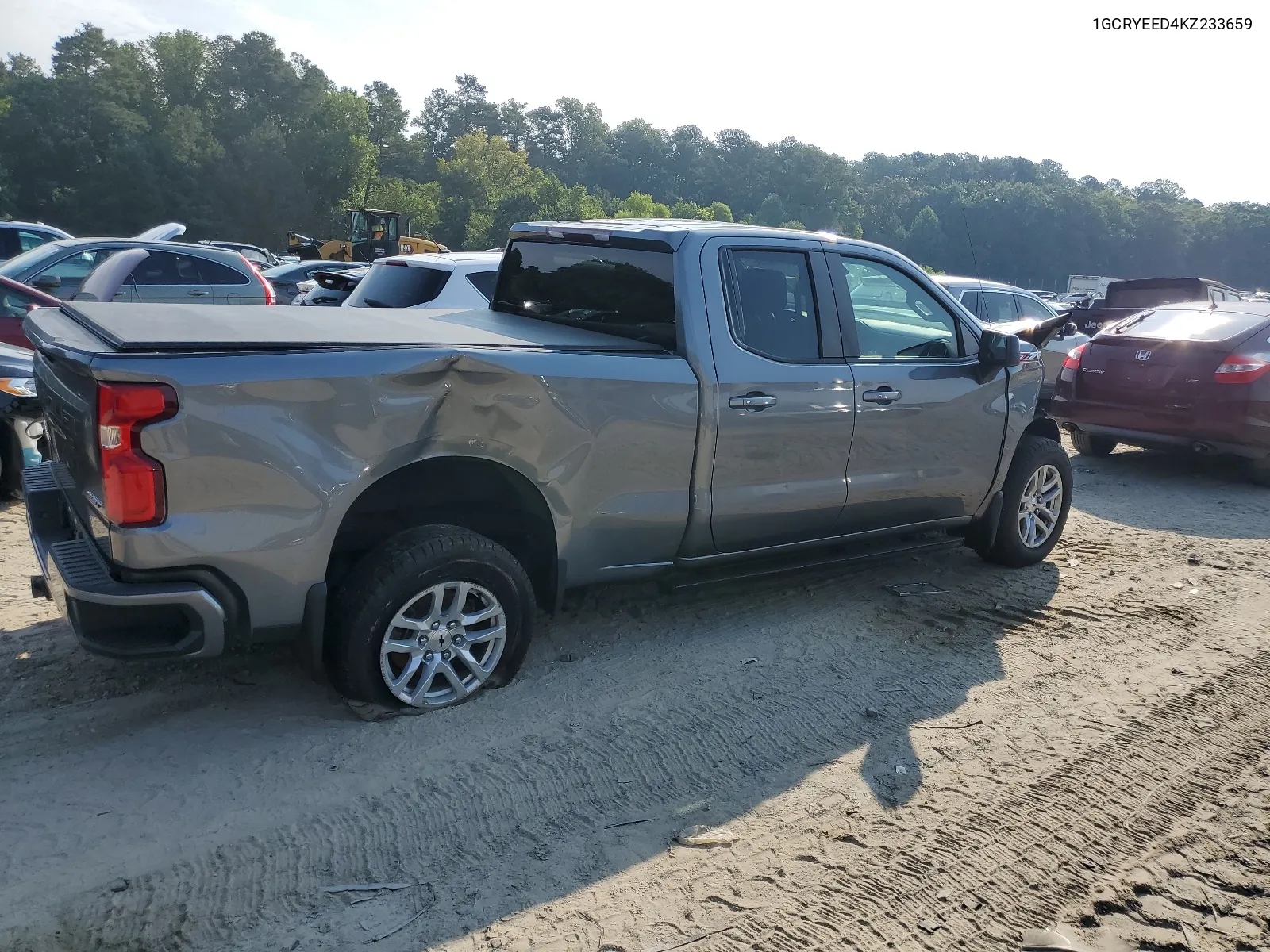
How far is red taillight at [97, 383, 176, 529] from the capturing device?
3.06 m

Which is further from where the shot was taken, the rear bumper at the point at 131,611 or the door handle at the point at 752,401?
the door handle at the point at 752,401

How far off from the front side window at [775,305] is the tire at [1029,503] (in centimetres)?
185

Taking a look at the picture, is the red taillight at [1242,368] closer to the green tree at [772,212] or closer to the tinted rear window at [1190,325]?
the tinted rear window at [1190,325]

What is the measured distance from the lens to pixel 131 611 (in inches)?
125

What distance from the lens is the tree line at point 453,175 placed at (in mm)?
62094

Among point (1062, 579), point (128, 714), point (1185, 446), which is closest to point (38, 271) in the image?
point (128, 714)

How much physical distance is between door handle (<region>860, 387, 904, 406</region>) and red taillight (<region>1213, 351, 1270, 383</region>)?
4925 millimetres

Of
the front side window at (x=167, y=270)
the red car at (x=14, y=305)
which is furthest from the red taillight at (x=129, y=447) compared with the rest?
the front side window at (x=167, y=270)

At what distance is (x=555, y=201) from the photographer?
298ft

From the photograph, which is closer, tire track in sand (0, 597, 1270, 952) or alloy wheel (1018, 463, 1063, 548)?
tire track in sand (0, 597, 1270, 952)

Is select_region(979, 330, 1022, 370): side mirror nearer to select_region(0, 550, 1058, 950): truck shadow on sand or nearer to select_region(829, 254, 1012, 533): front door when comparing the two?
select_region(829, 254, 1012, 533): front door

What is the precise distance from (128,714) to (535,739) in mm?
1552

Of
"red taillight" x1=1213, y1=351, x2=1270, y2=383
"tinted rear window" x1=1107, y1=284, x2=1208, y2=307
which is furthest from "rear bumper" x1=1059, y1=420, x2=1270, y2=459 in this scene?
"tinted rear window" x1=1107, y1=284, x2=1208, y2=307

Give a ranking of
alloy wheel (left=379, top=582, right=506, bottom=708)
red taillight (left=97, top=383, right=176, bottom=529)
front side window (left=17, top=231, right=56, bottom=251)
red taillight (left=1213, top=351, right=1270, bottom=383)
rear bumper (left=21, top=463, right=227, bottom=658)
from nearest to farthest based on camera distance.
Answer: red taillight (left=97, top=383, right=176, bottom=529), rear bumper (left=21, top=463, right=227, bottom=658), alloy wheel (left=379, top=582, right=506, bottom=708), red taillight (left=1213, top=351, right=1270, bottom=383), front side window (left=17, top=231, right=56, bottom=251)
